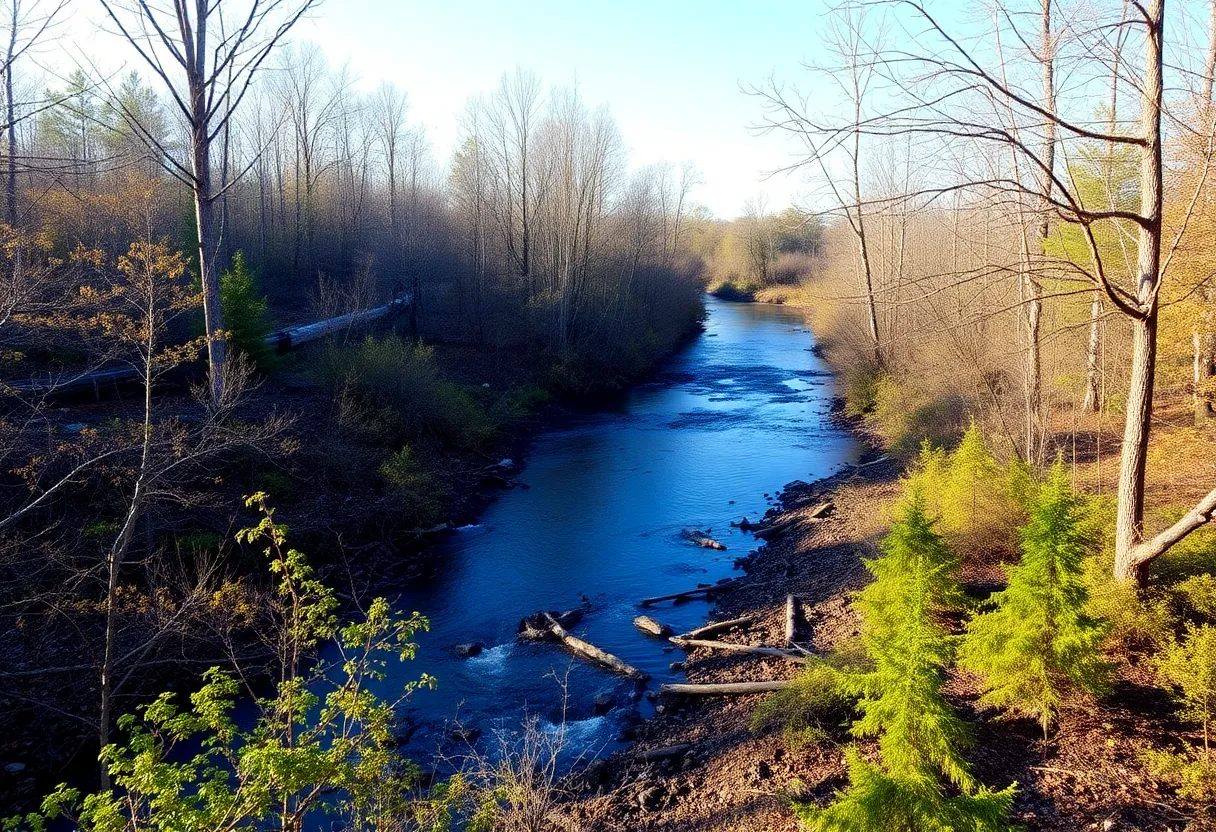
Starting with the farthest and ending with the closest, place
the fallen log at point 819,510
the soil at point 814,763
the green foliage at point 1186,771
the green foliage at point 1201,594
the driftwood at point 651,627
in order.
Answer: the fallen log at point 819,510 < the driftwood at point 651,627 < the green foliage at point 1201,594 < the soil at point 814,763 < the green foliage at point 1186,771

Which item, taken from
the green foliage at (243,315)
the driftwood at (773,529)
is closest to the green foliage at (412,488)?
the green foliage at (243,315)

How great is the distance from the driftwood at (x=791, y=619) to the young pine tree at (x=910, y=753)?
2653 millimetres

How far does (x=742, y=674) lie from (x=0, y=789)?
344 inches

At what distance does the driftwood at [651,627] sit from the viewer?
1189 centimetres

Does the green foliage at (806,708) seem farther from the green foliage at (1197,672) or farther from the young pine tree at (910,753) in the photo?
the green foliage at (1197,672)

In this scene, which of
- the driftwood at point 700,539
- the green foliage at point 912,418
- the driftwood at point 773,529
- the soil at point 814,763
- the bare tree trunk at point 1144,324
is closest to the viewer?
the bare tree trunk at point 1144,324

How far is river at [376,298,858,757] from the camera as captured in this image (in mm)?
10391

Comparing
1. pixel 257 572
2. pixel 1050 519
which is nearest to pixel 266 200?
pixel 257 572

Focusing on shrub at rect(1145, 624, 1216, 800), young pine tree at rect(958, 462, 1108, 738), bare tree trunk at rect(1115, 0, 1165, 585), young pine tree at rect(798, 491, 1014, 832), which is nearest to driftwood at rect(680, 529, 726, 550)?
young pine tree at rect(798, 491, 1014, 832)

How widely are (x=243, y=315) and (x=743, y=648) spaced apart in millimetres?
14647

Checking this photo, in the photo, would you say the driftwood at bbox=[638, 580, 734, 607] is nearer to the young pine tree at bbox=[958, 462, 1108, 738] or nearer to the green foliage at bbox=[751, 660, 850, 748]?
the green foliage at bbox=[751, 660, 850, 748]

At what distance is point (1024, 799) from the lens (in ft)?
19.0

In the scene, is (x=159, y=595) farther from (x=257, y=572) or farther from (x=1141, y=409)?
(x=1141, y=409)

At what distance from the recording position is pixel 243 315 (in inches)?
734
